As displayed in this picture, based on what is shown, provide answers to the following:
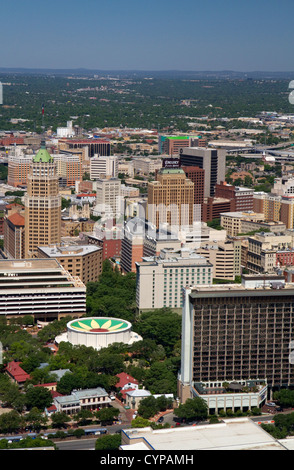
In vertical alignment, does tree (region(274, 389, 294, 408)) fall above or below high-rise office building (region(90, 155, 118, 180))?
below

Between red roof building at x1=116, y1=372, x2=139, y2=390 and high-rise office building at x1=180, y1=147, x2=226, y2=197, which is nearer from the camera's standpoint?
red roof building at x1=116, y1=372, x2=139, y2=390

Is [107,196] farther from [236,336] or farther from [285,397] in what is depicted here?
[285,397]

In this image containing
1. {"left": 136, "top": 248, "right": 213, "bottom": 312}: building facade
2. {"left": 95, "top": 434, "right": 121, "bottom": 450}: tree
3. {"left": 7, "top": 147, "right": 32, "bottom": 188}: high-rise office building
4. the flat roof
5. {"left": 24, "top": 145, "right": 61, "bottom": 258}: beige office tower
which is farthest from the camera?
{"left": 7, "top": 147, "right": 32, "bottom": 188}: high-rise office building

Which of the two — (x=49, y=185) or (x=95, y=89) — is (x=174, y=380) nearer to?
(x=49, y=185)

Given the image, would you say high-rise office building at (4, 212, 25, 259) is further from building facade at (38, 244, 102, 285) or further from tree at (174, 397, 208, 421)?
tree at (174, 397, 208, 421)

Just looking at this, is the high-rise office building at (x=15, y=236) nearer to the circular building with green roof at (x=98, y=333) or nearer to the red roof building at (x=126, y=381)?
the circular building with green roof at (x=98, y=333)

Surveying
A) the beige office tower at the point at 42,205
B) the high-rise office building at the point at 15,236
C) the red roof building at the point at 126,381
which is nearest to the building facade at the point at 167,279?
the beige office tower at the point at 42,205

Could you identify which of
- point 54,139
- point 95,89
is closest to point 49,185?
point 54,139

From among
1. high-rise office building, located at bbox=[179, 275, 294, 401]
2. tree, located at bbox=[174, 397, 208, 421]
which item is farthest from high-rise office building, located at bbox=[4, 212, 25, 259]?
tree, located at bbox=[174, 397, 208, 421]
